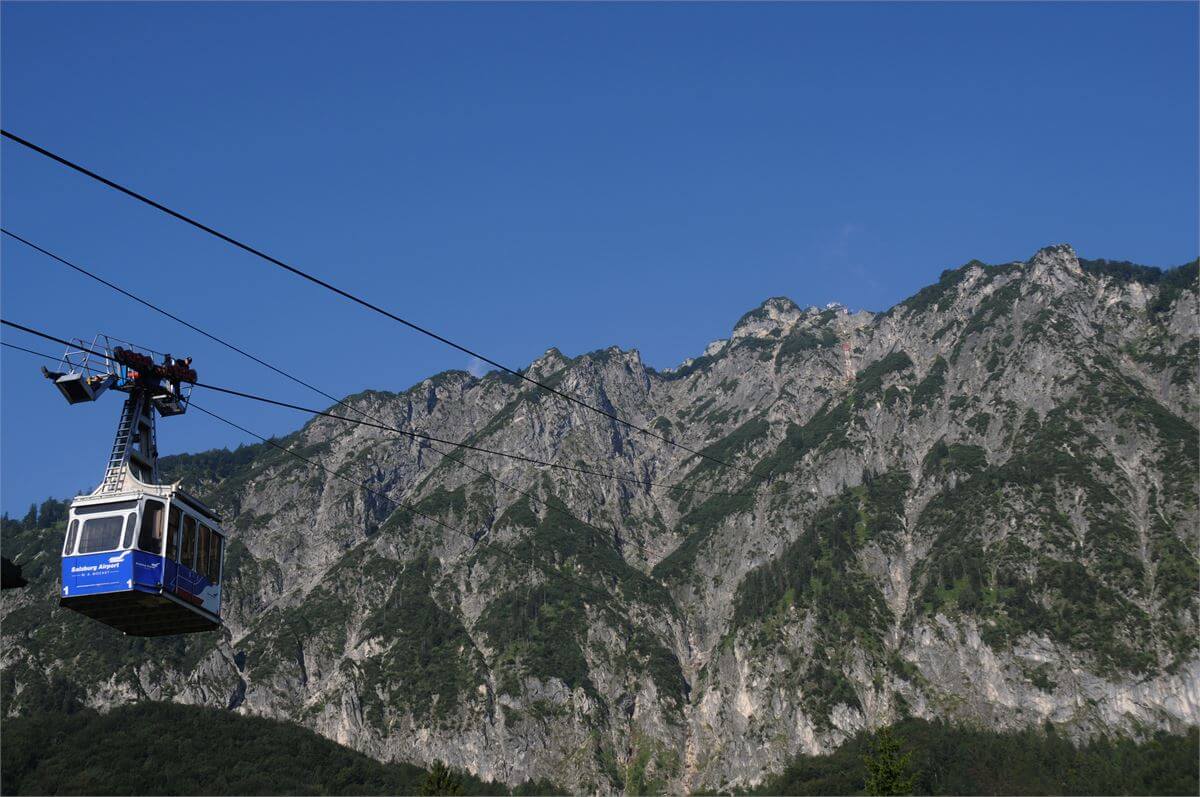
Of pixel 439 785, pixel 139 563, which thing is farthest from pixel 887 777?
pixel 139 563

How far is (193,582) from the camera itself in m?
47.4

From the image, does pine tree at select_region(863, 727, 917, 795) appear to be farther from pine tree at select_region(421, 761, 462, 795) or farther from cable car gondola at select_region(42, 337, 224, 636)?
cable car gondola at select_region(42, 337, 224, 636)

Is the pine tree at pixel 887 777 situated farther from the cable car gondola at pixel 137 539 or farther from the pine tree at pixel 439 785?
the cable car gondola at pixel 137 539

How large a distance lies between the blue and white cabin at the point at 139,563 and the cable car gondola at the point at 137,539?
1.5 inches

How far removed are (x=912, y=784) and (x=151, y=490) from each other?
87630 millimetres

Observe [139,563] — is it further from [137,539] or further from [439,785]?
[439,785]

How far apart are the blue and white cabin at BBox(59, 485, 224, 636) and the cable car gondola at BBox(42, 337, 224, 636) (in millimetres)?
38

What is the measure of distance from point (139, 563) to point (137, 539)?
959 mm

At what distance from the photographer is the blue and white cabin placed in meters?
44.5

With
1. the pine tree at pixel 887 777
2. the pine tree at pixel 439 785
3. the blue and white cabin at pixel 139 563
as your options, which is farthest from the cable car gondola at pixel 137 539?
the pine tree at pixel 439 785

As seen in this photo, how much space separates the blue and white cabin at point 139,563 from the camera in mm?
44500

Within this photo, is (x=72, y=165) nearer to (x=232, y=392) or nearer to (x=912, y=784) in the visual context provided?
(x=232, y=392)

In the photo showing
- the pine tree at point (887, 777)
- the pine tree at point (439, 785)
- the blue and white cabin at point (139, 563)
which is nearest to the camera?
the blue and white cabin at point (139, 563)

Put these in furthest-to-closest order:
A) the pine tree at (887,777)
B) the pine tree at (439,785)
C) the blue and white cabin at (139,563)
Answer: the pine tree at (439,785) → the pine tree at (887,777) → the blue and white cabin at (139,563)
